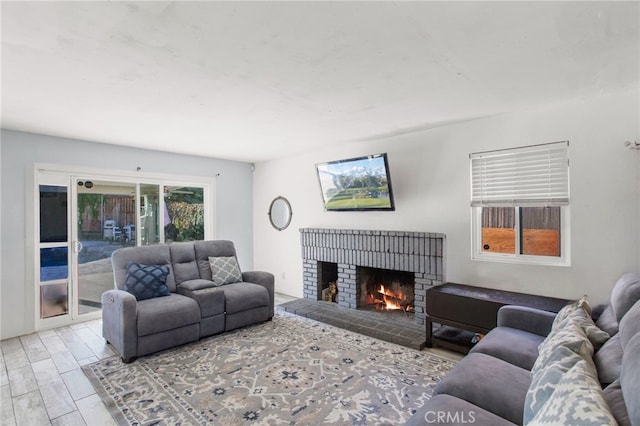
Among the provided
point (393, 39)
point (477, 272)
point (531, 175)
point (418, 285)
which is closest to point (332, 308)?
point (418, 285)

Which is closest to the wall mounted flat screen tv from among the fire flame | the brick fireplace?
the brick fireplace

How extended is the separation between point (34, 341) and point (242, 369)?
2545 millimetres

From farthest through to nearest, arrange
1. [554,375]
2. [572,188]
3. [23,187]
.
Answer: [23,187] < [572,188] < [554,375]

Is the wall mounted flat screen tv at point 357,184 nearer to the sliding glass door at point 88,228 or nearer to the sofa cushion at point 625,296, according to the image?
the sofa cushion at point 625,296

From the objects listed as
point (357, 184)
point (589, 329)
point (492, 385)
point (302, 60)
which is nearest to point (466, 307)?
point (589, 329)

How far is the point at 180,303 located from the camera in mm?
3289

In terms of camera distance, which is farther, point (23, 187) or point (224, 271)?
point (224, 271)

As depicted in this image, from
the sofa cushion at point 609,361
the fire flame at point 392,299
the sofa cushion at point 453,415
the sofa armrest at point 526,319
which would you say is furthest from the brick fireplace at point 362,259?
the sofa cushion at point 453,415

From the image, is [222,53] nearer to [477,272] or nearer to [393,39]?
[393,39]

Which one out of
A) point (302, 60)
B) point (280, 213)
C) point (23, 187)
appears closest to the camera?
point (302, 60)

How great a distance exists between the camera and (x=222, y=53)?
1.95 m

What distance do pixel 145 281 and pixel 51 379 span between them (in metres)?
1.08

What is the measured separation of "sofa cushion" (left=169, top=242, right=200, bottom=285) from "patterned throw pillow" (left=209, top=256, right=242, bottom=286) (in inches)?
8.5

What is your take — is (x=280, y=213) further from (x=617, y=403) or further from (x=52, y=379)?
(x=617, y=403)
